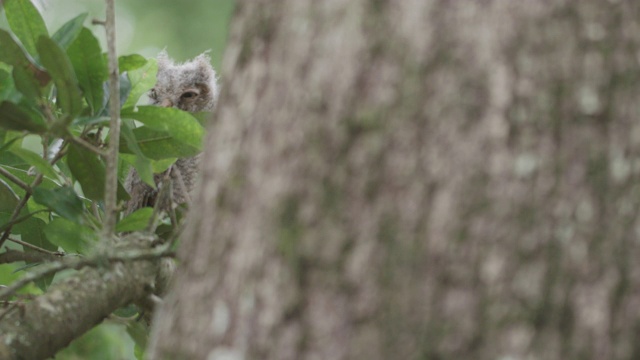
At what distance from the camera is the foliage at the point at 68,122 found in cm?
137

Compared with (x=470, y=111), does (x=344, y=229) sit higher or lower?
lower

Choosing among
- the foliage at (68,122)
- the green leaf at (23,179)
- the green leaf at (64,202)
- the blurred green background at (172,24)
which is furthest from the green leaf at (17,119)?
the blurred green background at (172,24)

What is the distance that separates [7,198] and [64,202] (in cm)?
30

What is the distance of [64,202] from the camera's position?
1.42 meters

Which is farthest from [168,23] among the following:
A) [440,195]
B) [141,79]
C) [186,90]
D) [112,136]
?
[440,195]

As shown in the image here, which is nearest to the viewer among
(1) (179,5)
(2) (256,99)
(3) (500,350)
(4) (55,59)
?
(3) (500,350)

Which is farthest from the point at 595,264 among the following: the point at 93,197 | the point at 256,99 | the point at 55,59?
the point at 93,197

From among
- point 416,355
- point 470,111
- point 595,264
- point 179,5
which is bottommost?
point 416,355

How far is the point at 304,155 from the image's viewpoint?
0.76 m

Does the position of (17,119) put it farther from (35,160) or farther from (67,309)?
(67,309)

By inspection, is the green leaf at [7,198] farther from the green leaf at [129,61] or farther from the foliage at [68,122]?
the green leaf at [129,61]

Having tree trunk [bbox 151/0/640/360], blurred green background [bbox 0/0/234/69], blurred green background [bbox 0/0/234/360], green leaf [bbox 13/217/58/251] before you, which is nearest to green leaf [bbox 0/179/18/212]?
green leaf [bbox 13/217/58/251]

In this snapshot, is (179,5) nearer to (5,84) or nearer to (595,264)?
(5,84)

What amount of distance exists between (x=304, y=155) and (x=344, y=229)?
0.08 metres
